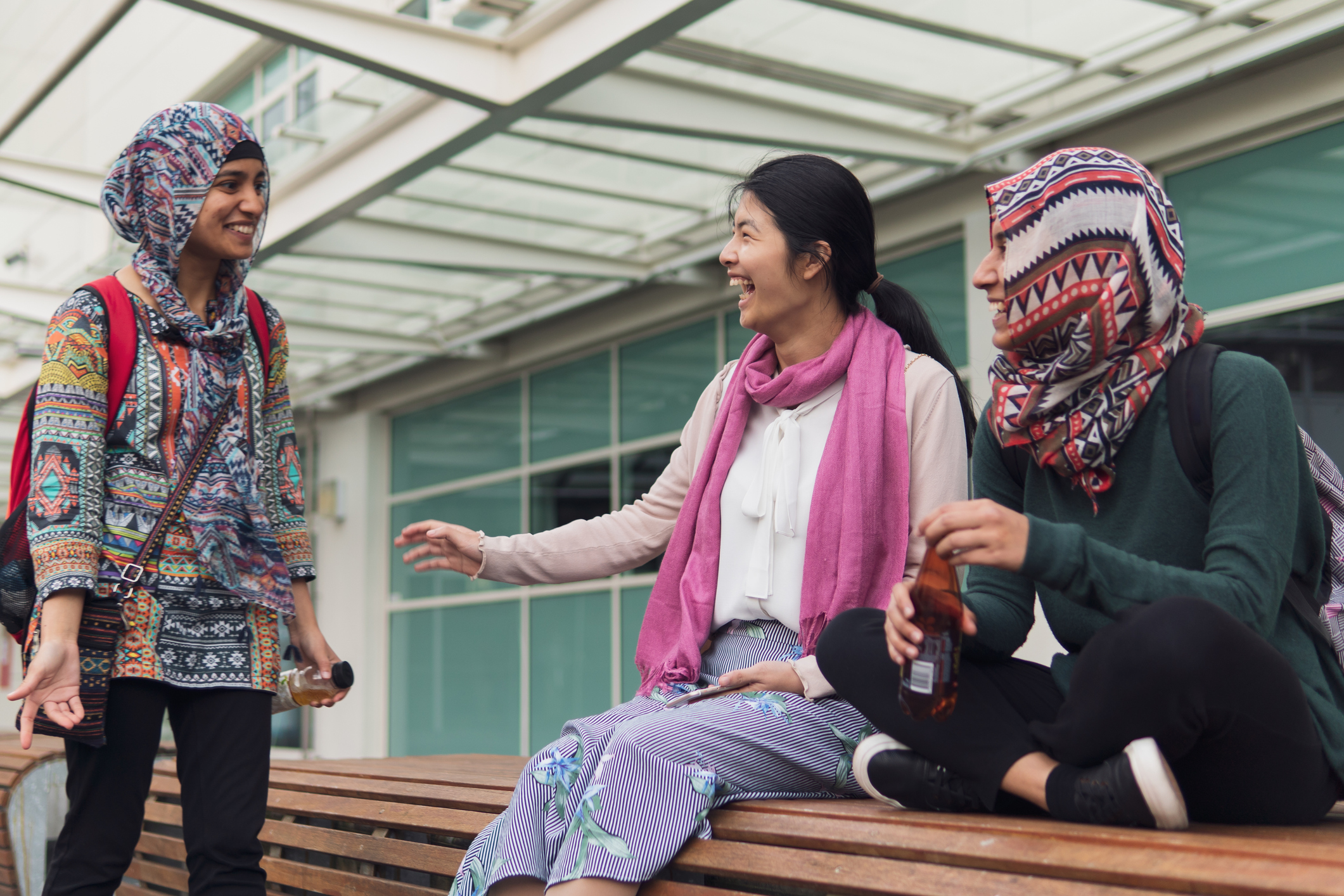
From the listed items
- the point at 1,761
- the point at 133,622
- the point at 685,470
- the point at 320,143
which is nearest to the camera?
the point at 133,622

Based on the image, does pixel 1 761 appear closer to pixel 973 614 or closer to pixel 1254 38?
pixel 973 614

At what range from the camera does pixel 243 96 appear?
1301 centimetres

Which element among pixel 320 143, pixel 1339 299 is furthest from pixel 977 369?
pixel 320 143

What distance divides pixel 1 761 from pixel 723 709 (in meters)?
3.62

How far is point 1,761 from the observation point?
4805 millimetres

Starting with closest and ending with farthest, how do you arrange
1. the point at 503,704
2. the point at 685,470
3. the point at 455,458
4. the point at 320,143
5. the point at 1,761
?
the point at 685,470 → the point at 1,761 → the point at 320,143 → the point at 503,704 → the point at 455,458

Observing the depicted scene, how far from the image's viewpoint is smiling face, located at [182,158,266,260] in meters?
2.74

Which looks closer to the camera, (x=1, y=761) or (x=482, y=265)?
(x=1, y=761)

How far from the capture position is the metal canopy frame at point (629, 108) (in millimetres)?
6148

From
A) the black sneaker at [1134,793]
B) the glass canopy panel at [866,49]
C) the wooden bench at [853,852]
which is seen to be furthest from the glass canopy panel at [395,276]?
the black sneaker at [1134,793]

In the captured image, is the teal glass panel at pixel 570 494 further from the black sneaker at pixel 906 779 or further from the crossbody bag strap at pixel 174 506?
the black sneaker at pixel 906 779

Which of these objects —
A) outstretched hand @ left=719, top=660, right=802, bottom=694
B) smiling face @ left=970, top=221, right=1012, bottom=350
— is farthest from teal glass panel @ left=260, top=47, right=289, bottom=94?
smiling face @ left=970, top=221, right=1012, bottom=350

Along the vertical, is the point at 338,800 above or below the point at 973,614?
below

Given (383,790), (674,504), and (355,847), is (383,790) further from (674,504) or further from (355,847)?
(674,504)
